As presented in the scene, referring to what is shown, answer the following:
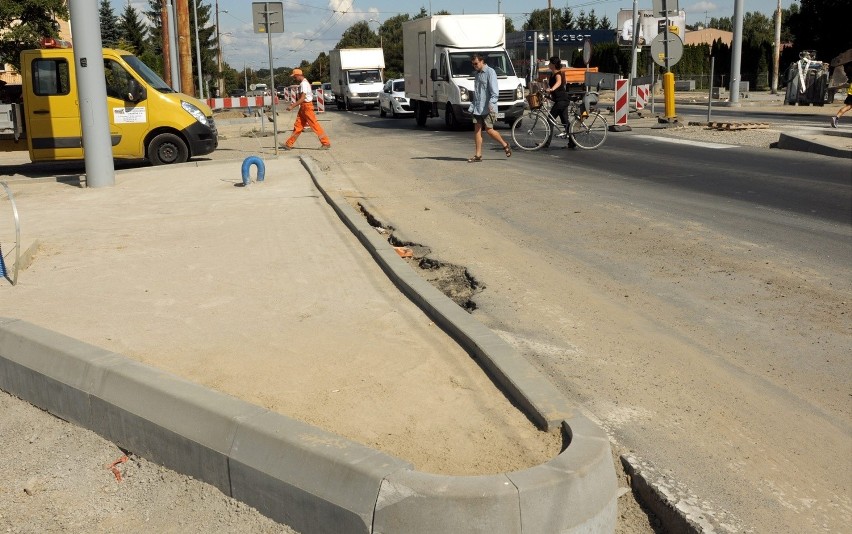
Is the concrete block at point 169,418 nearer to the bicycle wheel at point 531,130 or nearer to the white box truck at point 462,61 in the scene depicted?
the bicycle wheel at point 531,130

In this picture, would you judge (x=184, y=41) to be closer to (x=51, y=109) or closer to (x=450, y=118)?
(x=450, y=118)

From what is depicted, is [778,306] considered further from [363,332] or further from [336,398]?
[336,398]

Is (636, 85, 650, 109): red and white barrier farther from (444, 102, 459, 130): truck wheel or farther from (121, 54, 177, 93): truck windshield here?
(121, 54, 177, 93): truck windshield

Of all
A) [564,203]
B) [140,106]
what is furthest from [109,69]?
[564,203]

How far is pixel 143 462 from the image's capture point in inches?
163

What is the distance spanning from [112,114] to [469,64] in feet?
38.0

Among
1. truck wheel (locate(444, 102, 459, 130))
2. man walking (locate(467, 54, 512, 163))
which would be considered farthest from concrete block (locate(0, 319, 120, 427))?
→ truck wheel (locate(444, 102, 459, 130))

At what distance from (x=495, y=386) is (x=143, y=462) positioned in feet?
5.55

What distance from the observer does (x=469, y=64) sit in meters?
25.2

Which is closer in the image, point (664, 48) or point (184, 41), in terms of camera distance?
point (664, 48)

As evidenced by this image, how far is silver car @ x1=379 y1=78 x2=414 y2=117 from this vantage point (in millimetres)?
36000

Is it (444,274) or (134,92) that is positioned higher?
(134,92)

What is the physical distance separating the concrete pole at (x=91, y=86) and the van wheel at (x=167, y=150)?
3.32 meters

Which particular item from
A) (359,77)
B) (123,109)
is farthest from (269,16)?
(359,77)
